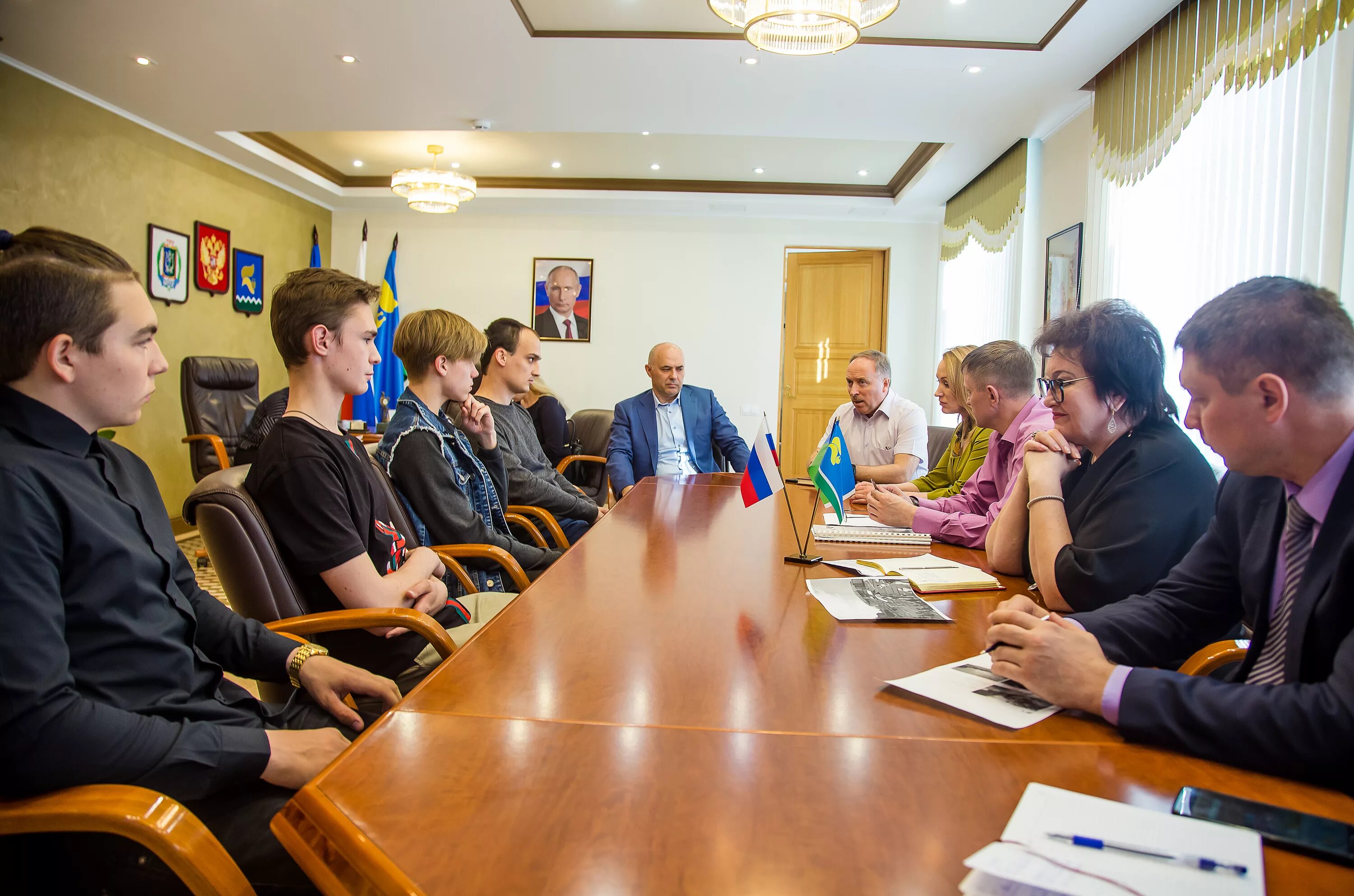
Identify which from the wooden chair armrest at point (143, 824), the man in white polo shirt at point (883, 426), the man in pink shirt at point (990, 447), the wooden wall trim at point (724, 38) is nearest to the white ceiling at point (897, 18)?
the wooden wall trim at point (724, 38)

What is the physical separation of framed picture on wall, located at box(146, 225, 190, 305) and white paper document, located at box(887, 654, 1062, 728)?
604 centimetres

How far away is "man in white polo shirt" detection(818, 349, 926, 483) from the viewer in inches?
174

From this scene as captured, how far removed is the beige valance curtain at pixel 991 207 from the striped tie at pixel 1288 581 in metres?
4.91

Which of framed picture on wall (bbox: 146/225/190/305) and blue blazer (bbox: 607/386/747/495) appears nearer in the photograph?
blue blazer (bbox: 607/386/747/495)

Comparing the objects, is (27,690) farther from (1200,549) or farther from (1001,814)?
(1200,549)

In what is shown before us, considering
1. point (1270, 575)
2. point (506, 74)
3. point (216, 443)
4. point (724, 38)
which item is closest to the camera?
point (1270, 575)

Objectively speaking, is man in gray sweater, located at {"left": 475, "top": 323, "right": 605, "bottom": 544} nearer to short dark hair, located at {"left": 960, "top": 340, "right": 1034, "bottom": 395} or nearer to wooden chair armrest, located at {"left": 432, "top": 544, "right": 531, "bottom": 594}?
wooden chair armrest, located at {"left": 432, "top": 544, "right": 531, "bottom": 594}

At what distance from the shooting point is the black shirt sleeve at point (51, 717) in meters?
0.95

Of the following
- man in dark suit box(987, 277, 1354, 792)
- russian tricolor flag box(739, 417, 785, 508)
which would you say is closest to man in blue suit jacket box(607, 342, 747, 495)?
russian tricolor flag box(739, 417, 785, 508)

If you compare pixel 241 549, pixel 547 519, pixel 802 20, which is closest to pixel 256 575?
pixel 241 549

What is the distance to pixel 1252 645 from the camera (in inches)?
48.3

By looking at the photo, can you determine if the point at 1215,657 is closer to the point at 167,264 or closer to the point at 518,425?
the point at 518,425

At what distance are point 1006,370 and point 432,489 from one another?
1762 millimetres

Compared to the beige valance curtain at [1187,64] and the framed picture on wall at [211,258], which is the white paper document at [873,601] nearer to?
the beige valance curtain at [1187,64]
